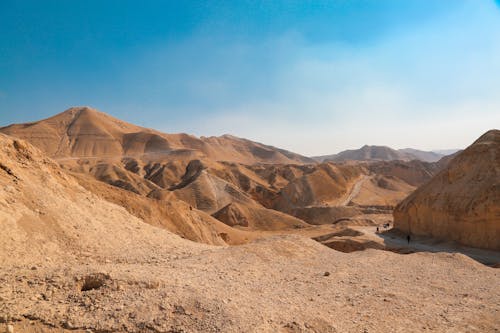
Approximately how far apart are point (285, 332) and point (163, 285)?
2.34 metres

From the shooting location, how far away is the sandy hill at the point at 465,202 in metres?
21.5

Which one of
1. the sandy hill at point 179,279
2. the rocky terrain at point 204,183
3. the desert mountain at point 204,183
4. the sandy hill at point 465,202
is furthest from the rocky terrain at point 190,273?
the rocky terrain at point 204,183

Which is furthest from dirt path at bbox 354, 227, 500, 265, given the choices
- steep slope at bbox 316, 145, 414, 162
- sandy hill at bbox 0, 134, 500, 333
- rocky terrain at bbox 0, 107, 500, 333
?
steep slope at bbox 316, 145, 414, 162

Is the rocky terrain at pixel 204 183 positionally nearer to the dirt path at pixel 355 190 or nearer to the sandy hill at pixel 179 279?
the dirt path at pixel 355 190

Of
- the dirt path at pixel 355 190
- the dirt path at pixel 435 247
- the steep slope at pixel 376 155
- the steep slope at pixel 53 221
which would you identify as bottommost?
the dirt path at pixel 435 247

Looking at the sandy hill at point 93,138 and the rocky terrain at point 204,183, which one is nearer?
the rocky terrain at point 204,183

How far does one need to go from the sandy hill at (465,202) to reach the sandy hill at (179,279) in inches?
388

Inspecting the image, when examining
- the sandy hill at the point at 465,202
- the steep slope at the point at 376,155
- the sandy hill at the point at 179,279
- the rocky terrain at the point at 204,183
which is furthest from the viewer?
the steep slope at the point at 376,155

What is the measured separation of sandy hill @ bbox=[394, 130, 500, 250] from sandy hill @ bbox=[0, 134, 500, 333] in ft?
32.4

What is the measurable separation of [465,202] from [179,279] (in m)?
21.9

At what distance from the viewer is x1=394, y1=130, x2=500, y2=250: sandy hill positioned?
21453mm

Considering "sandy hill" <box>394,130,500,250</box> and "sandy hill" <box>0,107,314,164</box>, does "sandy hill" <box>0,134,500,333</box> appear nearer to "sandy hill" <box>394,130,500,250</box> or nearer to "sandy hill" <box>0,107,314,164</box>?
"sandy hill" <box>394,130,500,250</box>

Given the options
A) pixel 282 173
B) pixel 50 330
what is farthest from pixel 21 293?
pixel 282 173

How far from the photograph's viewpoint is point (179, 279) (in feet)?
23.6
